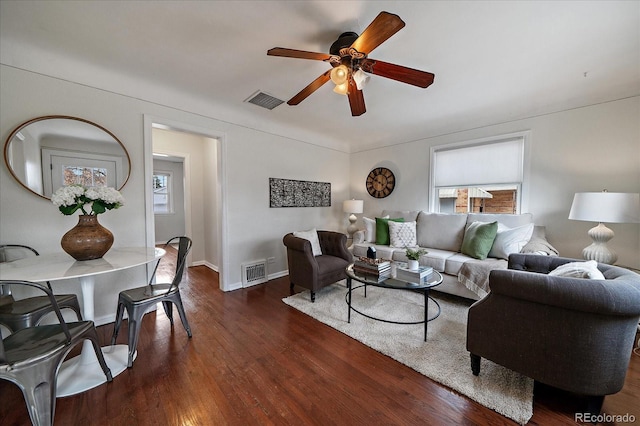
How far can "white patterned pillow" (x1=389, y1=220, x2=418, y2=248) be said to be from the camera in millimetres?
3549

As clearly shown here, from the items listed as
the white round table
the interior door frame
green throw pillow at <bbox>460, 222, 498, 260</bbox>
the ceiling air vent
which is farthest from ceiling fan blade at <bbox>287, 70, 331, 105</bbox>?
green throw pillow at <bbox>460, 222, 498, 260</bbox>

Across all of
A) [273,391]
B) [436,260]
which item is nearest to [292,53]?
[273,391]

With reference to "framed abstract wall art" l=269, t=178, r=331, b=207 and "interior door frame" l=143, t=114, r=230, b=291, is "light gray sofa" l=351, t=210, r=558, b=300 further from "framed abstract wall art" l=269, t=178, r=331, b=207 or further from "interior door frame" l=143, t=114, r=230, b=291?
"interior door frame" l=143, t=114, r=230, b=291

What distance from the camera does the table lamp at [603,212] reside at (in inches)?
85.5

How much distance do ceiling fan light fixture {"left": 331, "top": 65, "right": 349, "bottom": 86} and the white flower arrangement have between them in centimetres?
190

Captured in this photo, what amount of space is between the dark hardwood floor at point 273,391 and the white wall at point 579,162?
1423mm

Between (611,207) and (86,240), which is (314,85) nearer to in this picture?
(86,240)

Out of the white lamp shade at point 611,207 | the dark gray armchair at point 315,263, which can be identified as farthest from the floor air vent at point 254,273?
the white lamp shade at point 611,207

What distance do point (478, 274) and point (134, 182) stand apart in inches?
151

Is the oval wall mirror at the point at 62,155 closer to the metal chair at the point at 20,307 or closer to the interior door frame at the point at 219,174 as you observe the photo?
the interior door frame at the point at 219,174

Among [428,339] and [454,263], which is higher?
[454,263]

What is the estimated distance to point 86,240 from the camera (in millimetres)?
1721

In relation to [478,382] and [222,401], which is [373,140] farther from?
[222,401]

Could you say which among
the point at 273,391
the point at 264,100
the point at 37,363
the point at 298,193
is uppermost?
the point at 264,100
